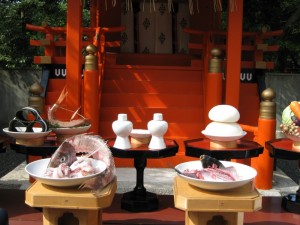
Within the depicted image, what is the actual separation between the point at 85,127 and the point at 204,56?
12.5 feet

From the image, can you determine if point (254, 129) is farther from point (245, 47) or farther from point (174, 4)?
point (174, 4)

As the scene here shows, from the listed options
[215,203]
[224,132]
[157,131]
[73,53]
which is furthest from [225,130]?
[73,53]

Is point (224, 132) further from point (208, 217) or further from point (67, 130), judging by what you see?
point (67, 130)

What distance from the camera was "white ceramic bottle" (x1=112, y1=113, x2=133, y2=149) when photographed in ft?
13.5

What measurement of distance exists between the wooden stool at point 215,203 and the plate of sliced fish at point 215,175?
0.07 metres

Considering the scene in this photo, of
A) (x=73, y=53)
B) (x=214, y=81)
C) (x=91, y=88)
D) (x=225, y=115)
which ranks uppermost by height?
(x=73, y=53)

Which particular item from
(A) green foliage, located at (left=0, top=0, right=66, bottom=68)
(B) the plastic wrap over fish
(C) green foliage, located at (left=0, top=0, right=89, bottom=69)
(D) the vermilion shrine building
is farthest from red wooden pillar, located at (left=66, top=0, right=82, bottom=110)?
(A) green foliage, located at (left=0, top=0, right=66, bottom=68)

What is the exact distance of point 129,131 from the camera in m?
4.16

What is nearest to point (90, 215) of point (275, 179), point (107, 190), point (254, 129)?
point (107, 190)

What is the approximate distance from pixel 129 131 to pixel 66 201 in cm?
134

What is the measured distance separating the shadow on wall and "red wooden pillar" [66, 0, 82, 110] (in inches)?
204

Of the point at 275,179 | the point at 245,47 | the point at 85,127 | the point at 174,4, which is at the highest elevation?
the point at 174,4

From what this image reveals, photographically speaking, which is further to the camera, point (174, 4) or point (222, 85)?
point (174, 4)

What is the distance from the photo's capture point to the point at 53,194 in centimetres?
297
